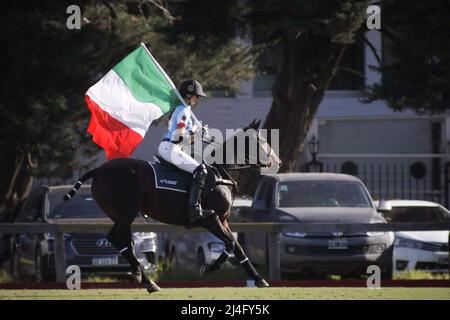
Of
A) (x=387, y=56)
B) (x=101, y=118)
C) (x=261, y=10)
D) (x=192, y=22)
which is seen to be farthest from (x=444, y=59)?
(x=387, y=56)

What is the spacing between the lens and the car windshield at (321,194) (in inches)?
756

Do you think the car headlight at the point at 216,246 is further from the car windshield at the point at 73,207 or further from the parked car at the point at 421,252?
the parked car at the point at 421,252

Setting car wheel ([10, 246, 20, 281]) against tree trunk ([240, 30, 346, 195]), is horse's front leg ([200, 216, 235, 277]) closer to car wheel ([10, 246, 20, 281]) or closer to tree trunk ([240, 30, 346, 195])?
car wheel ([10, 246, 20, 281])

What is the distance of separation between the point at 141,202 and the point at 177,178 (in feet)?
1.95

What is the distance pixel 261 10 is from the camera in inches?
757

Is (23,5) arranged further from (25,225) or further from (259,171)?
(259,171)

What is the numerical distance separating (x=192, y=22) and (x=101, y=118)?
6371 mm

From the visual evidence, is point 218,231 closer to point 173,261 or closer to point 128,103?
point 128,103

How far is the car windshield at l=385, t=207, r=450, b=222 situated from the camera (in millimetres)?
21484

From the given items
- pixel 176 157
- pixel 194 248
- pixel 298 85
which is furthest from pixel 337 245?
pixel 298 85

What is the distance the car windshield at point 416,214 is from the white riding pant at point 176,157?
357 inches

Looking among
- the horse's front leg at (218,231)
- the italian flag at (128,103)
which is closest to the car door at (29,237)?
the italian flag at (128,103)

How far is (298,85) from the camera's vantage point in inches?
904

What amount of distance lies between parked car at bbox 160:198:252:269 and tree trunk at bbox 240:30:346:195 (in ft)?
7.27
